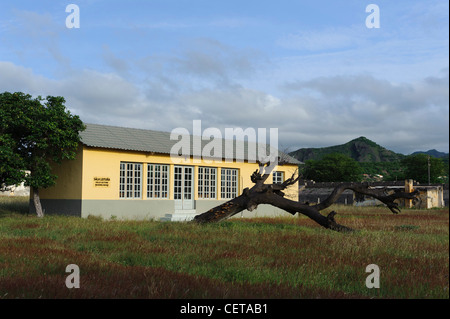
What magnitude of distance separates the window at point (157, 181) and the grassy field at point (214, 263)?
863cm

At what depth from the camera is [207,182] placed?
27.9 metres

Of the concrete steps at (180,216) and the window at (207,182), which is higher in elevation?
the window at (207,182)

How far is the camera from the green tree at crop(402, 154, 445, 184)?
304 feet

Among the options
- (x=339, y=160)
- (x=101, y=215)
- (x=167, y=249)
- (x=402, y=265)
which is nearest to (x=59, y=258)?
(x=167, y=249)

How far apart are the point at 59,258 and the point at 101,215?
13079mm

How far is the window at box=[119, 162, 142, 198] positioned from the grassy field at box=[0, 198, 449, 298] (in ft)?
24.4

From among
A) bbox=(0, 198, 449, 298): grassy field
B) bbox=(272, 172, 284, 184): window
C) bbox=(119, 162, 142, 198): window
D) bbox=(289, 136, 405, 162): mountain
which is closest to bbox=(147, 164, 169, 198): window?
bbox=(119, 162, 142, 198): window

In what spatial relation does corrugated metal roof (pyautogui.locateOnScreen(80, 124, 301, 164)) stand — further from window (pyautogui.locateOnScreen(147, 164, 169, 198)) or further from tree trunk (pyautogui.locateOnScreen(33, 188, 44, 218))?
tree trunk (pyautogui.locateOnScreen(33, 188, 44, 218))

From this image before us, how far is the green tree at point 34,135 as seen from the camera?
20734 millimetres

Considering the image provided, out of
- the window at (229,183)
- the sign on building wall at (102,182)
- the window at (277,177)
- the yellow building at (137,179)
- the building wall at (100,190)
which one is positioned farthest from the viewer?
the window at (277,177)

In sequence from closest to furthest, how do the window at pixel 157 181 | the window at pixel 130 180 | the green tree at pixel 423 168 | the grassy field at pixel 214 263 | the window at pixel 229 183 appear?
the grassy field at pixel 214 263, the window at pixel 130 180, the window at pixel 157 181, the window at pixel 229 183, the green tree at pixel 423 168

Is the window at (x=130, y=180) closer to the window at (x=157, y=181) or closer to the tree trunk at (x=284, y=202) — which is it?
the window at (x=157, y=181)

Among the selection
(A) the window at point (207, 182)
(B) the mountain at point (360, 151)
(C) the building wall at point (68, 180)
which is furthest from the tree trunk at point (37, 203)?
(B) the mountain at point (360, 151)
